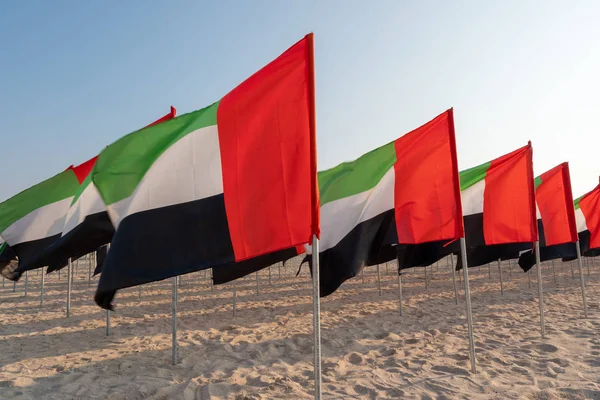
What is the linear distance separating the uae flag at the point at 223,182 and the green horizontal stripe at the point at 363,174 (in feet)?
8.84

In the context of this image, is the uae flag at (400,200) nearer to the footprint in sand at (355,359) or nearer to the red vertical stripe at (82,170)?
the footprint in sand at (355,359)

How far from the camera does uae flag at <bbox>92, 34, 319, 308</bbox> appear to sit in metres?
3.84

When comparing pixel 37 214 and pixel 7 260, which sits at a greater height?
pixel 37 214

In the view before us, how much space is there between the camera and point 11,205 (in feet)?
33.4

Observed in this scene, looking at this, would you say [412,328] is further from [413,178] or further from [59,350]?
[59,350]

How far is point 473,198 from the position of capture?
8367 mm

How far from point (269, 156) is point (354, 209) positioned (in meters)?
2.56

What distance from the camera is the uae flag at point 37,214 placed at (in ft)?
32.5

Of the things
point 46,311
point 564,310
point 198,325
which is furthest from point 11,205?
point 564,310

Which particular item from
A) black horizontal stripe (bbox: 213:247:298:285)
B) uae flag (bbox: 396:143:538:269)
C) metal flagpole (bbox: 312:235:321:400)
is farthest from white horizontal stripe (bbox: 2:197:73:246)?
metal flagpole (bbox: 312:235:321:400)

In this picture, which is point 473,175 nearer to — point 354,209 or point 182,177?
point 354,209

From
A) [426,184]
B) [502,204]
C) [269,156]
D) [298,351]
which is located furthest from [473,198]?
[269,156]

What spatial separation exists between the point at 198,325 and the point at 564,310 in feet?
31.8

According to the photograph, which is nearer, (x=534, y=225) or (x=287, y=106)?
(x=287, y=106)
